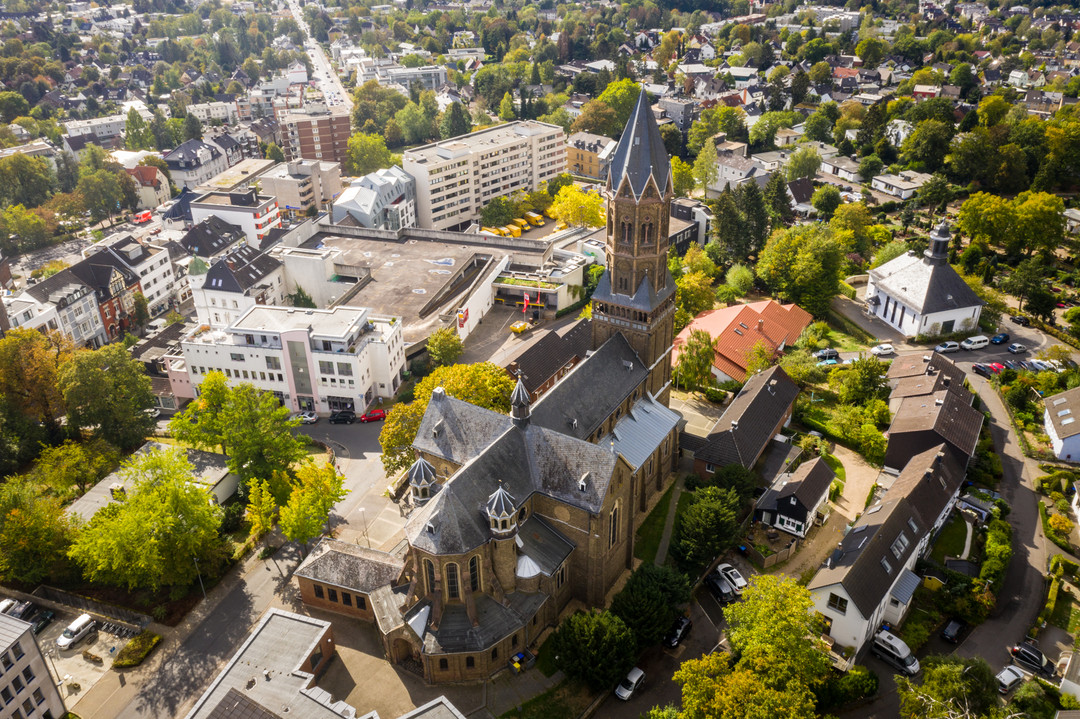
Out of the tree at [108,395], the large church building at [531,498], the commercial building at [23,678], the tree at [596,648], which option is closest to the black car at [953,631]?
the large church building at [531,498]

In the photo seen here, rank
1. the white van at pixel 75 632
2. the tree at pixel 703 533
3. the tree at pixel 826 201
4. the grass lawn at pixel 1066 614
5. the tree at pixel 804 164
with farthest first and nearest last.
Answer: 1. the tree at pixel 804 164
2. the tree at pixel 826 201
3. the tree at pixel 703 533
4. the white van at pixel 75 632
5. the grass lawn at pixel 1066 614

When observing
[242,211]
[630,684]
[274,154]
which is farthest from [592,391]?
[274,154]

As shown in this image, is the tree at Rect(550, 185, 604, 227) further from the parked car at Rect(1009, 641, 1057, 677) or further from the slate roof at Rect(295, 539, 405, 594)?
the parked car at Rect(1009, 641, 1057, 677)

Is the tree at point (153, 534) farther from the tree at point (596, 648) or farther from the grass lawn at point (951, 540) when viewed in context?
the grass lawn at point (951, 540)

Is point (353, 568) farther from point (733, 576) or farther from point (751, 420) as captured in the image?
point (751, 420)

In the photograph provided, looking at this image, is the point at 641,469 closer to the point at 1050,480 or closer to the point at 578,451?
the point at 578,451

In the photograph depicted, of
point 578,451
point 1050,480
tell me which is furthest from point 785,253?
point 578,451

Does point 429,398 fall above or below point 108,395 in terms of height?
above
